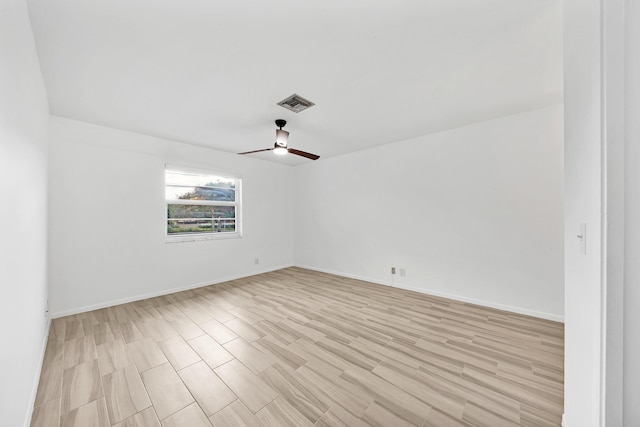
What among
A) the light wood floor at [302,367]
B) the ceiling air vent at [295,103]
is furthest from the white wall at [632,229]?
the ceiling air vent at [295,103]

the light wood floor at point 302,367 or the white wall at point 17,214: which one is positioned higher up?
the white wall at point 17,214

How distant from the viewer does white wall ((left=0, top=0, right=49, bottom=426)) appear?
1.02m

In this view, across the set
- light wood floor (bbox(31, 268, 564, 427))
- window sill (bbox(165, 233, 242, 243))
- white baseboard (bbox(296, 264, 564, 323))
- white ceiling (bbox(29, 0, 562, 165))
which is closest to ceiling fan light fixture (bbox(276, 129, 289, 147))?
white ceiling (bbox(29, 0, 562, 165))

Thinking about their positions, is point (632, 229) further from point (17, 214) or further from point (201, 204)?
point (201, 204)

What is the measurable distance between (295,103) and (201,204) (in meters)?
→ 2.70

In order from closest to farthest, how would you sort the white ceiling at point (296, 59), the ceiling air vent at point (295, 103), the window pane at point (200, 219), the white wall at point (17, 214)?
the white wall at point (17, 214) < the white ceiling at point (296, 59) < the ceiling air vent at point (295, 103) < the window pane at point (200, 219)

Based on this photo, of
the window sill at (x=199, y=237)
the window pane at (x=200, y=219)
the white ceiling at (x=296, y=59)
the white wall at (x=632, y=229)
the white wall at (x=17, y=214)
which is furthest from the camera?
the window pane at (x=200, y=219)

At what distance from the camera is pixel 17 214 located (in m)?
1.27

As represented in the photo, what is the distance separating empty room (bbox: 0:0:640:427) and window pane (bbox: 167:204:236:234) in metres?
0.05

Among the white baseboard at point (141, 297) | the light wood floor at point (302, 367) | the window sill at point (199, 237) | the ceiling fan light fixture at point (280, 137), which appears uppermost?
the ceiling fan light fixture at point (280, 137)

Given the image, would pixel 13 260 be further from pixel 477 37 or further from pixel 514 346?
pixel 514 346

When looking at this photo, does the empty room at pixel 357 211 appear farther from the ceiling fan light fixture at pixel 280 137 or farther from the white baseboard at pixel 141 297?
the ceiling fan light fixture at pixel 280 137

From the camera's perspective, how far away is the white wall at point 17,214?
102cm

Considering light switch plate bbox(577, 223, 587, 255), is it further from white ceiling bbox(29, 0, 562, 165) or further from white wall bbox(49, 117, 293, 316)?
white wall bbox(49, 117, 293, 316)
